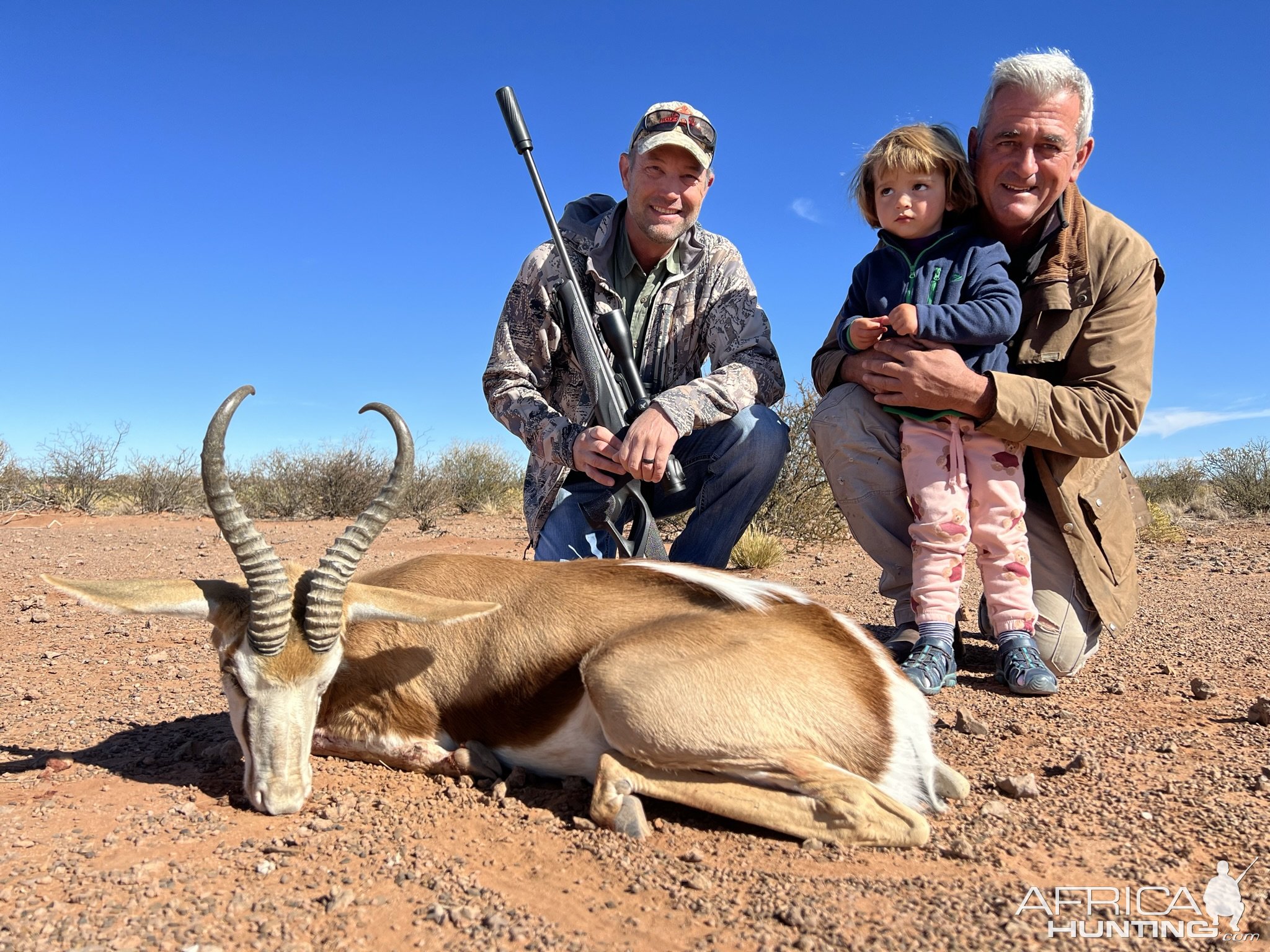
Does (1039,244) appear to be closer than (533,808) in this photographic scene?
No

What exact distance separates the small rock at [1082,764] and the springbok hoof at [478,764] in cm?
239

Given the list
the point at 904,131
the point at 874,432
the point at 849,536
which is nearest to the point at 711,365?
the point at 874,432

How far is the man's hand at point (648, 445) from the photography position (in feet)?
16.4

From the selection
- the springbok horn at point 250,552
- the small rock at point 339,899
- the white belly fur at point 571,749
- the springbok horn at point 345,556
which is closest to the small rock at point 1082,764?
the white belly fur at point 571,749

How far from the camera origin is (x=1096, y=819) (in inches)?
125

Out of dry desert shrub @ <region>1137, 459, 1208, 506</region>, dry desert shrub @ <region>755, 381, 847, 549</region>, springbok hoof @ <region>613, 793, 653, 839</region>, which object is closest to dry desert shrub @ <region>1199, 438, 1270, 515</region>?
dry desert shrub @ <region>1137, 459, 1208, 506</region>

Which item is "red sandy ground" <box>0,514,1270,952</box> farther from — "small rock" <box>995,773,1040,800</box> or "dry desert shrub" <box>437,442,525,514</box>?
"dry desert shrub" <box>437,442,525,514</box>

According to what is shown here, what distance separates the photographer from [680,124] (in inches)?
222

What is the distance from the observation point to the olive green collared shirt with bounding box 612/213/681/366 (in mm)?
6023

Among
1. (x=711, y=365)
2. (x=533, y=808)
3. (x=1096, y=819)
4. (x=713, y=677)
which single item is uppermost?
(x=711, y=365)

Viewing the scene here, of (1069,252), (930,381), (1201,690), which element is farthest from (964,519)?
(1069,252)

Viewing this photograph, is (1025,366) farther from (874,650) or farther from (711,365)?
(874,650)

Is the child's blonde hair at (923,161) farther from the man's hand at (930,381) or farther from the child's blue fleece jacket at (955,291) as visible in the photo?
the man's hand at (930,381)

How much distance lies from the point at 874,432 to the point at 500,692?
2757 millimetres
